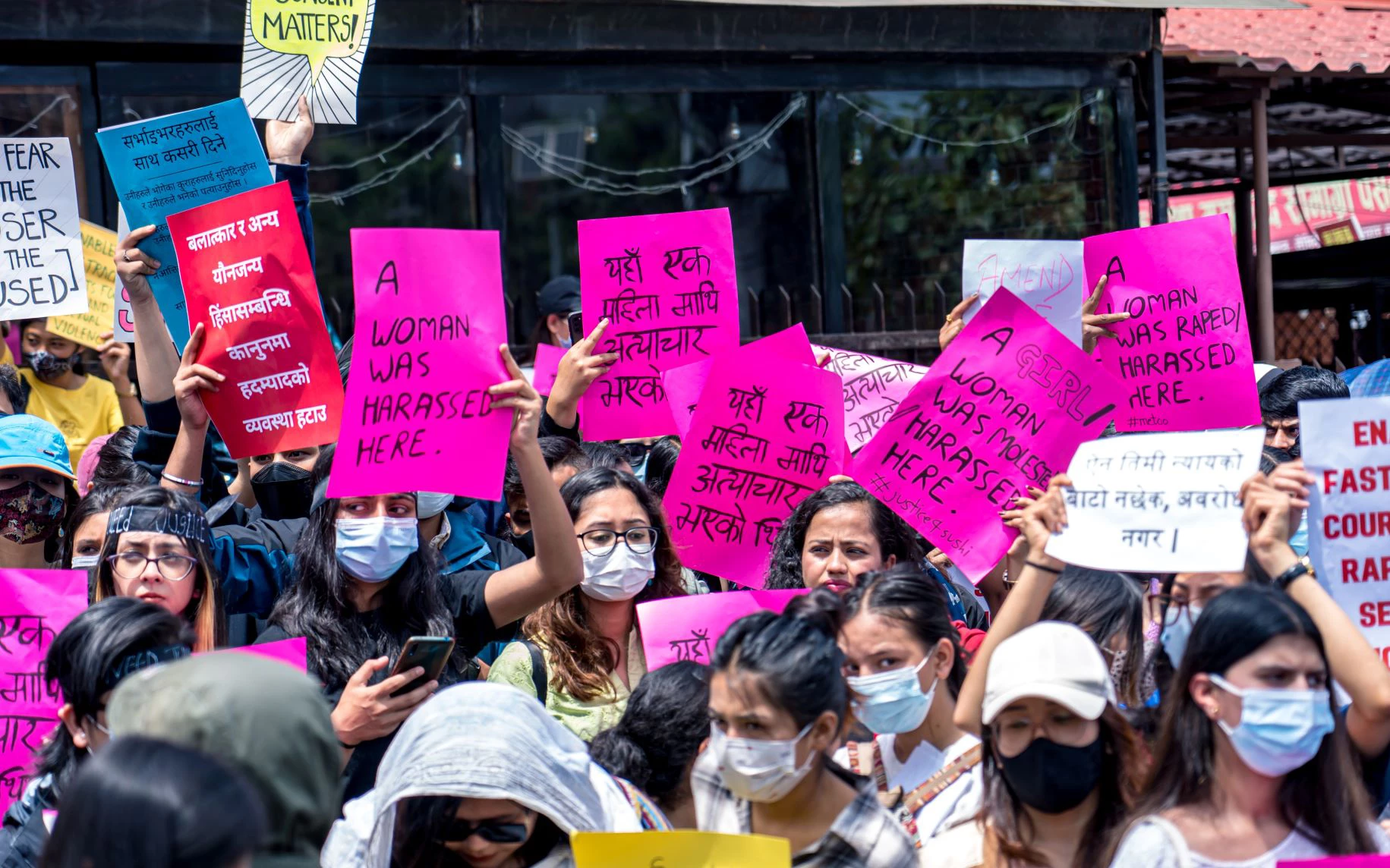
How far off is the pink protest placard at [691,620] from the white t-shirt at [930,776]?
55 centimetres

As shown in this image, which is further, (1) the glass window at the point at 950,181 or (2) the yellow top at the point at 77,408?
(1) the glass window at the point at 950,181

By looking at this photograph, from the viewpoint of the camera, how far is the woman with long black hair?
113 inches

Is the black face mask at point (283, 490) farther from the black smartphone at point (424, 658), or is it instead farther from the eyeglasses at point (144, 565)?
the black smartphone at point (424, 658)

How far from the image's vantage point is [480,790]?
2793 millimetres

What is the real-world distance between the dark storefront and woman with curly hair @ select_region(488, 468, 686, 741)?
445 cm

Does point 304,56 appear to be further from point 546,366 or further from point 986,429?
point 986,429

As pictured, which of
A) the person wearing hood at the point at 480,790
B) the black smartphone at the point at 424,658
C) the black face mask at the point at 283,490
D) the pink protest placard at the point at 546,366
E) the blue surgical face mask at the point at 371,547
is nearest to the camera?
the person wearing hood at the point at 480,790

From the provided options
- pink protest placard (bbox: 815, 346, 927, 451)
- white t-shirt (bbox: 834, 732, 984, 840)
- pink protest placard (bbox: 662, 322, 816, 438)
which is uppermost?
pink protest placard (bbox: 662, 322, 816, 438)

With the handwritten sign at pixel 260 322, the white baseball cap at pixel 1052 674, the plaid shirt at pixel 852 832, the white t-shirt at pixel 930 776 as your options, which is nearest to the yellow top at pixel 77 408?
Answer: the handwritten sign at pixel 260 322

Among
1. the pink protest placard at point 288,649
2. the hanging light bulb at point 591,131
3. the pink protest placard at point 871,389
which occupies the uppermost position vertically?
the hanging light bulb at point 591,131

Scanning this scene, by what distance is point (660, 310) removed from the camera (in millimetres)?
5168

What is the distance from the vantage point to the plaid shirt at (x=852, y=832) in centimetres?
293

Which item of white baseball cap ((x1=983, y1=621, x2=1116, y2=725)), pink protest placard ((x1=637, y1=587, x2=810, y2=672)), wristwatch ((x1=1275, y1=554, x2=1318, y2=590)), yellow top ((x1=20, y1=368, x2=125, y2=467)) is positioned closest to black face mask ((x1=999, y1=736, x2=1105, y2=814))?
white baseball cap ((x1=983, y1=621, x2=1116, y2=725))

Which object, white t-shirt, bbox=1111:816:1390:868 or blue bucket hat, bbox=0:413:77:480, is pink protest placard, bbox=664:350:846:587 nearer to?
blue bucket hat, bbox=0:413:77:480
